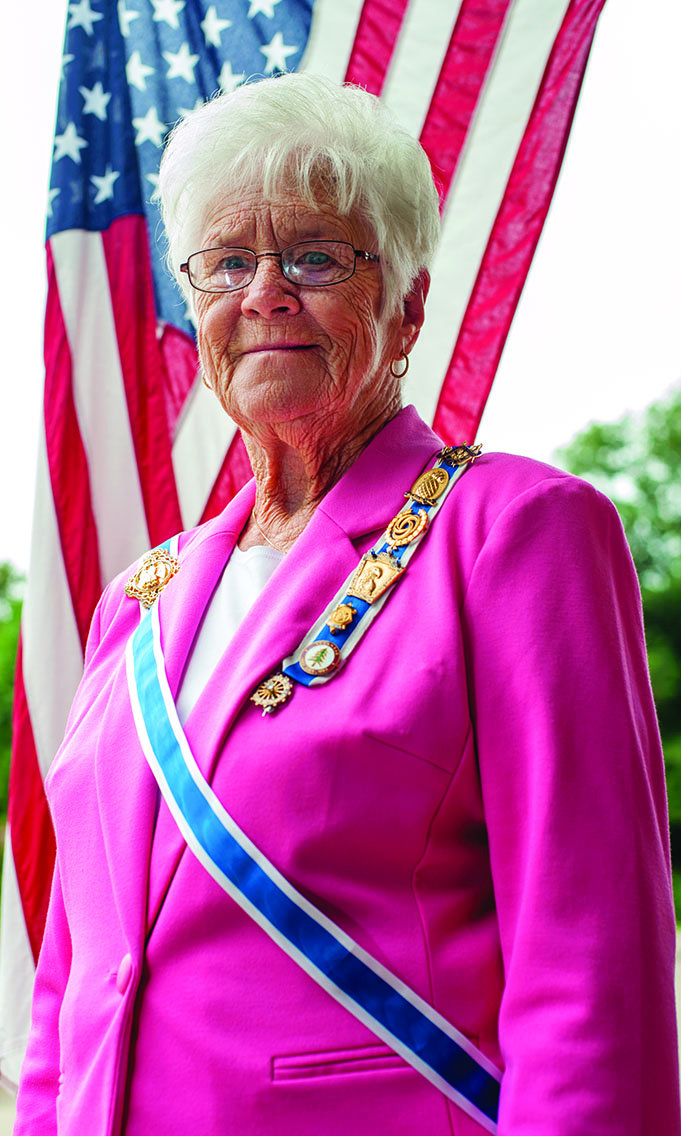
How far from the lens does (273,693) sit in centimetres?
119

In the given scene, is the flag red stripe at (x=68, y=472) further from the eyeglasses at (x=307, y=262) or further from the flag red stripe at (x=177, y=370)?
the eyeglasses at (x=307, y=262)

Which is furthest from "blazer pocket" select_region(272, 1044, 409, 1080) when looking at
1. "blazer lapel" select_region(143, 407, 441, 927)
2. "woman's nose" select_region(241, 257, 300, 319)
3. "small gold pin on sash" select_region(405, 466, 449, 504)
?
"woman's nose" select_region(241, 257, 300, 319)

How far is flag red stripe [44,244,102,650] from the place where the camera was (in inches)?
100

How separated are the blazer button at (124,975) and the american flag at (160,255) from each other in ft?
4.49

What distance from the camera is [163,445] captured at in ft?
8.50

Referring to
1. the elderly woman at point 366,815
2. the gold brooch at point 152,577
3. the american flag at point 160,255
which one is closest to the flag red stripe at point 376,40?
the american flag at point 160,255

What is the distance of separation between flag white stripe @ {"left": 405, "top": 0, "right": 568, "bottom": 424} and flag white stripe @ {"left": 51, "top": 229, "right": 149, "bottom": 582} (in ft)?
2.39

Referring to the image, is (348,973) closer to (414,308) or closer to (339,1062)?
(339,1062)

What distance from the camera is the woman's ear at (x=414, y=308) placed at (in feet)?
5.05

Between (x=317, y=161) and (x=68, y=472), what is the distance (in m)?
1.39

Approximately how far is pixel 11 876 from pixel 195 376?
1312mm

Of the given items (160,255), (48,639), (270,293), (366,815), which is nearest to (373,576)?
(366,815)

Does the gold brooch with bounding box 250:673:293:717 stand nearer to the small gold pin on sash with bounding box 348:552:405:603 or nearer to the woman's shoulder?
the small gold pin on sash with bounding box 348:552:405:603

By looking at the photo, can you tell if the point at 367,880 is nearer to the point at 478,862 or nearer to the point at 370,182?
the point at 478,862
